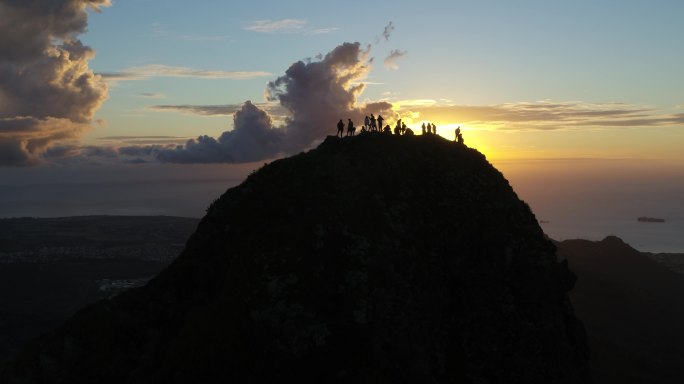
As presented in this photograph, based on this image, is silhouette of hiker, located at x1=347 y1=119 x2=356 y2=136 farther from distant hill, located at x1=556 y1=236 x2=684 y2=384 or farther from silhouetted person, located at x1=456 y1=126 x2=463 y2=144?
distant hill, located at x1=556 y1=236 x2=684 y2=384

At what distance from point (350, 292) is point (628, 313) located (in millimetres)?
130251

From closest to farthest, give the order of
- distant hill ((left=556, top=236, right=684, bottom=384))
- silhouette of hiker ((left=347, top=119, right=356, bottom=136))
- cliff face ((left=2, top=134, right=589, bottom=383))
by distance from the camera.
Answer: cliff face ((left=2, top=134, right=589, bottom=383)) < silhouette of hiker ((left=347, top=119, right=356, bottom=136)) < distant hill ((left=556, top=236, right=684, bottom=384))

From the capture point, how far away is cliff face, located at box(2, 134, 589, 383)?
34.1 meters

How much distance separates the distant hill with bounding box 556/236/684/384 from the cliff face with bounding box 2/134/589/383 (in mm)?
62444

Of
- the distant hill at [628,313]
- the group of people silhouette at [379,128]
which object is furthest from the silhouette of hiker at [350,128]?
the distant hill at [628,313]

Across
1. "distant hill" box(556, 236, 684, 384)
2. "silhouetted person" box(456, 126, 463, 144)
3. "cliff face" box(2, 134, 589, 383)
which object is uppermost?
"silhouetted person" box(456, 126, 463, 144)

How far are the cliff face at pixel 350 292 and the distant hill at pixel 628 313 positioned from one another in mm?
62444

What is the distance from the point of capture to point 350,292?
36844mm

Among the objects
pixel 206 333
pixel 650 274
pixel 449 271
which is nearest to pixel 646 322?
pixel 650 274

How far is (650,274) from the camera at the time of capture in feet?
600

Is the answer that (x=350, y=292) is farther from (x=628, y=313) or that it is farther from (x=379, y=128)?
(x=628, y=313)

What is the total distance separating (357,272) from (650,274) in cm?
18185

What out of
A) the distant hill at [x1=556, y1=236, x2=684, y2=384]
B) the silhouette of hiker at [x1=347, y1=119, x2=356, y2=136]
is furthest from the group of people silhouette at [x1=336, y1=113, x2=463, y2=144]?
the distant hill at [x1=556, y1=236, x2=684, y2=384]

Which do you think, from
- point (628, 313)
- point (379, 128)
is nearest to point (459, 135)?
point (379, 128)
